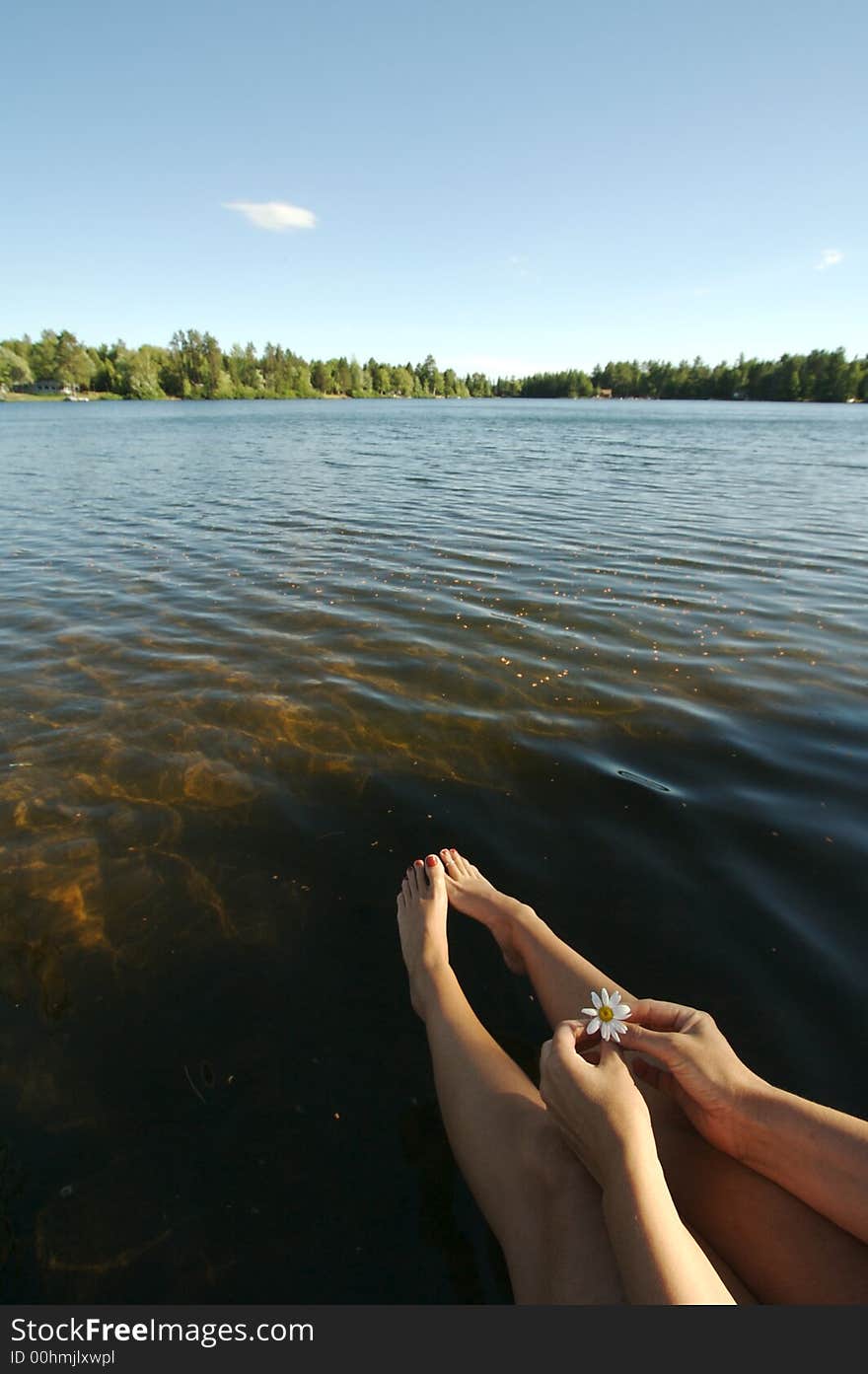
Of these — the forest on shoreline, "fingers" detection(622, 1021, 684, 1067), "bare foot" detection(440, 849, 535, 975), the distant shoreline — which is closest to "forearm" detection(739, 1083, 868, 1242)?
"fingers" detection(622, 1021, 684, 1067)

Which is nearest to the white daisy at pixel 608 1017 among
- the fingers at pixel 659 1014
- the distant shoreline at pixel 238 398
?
the fingers at pixel 659 1014

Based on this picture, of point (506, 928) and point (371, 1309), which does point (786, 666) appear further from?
point (371, 1309)

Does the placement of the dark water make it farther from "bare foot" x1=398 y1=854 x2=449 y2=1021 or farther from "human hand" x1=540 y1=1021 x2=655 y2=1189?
"human hand" x1=540 y1=1021 x2=655 y2=1189

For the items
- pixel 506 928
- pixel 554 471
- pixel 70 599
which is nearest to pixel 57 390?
pixel 554 471

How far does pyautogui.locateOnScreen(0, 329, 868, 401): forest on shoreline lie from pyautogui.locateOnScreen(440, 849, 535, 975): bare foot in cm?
13687

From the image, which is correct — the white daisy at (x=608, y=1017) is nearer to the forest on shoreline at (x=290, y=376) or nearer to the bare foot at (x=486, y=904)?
the bare foot at (x=486, y=904)

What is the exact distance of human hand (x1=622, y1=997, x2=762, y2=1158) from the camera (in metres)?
1.96

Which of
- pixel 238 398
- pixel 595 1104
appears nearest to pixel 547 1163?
pixel 595 1104

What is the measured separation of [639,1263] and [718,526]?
14752mm

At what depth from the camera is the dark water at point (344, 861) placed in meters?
2.30

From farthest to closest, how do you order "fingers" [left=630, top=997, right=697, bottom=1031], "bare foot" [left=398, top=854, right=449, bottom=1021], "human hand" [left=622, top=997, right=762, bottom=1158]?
"bare foot" [left=398, top=854, right=449, bottom=1021], "fingers" [left=630, top=997, right=697, bottom=1031], "human hand" [left=622, top=997, right=762, bottom=1158]

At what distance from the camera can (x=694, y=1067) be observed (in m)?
2.05

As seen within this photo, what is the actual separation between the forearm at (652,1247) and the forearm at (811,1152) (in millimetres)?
376

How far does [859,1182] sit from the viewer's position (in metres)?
1.71
